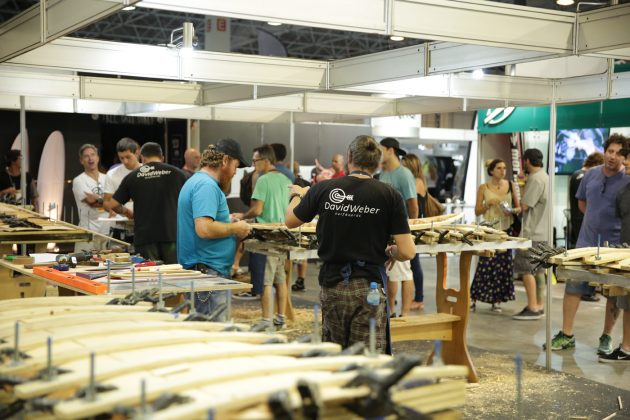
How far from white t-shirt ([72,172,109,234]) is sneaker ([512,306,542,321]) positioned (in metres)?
4.56

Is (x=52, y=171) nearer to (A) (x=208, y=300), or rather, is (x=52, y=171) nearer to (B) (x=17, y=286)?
(B) (x=17, y=286)

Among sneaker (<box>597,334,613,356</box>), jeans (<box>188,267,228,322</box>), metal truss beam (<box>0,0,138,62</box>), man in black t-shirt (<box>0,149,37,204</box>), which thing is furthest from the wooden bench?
man in black t-shirt (<box>0,149,37,204</box>)

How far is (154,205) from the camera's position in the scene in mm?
6559

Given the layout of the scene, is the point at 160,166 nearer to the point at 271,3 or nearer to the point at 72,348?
the point at 271,3

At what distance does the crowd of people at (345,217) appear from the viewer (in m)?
4.48

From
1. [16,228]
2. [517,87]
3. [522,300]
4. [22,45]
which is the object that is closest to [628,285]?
[517,87]

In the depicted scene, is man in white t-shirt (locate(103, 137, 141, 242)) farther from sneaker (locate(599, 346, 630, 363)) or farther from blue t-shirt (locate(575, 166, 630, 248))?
sneaker (locate(599, 346, 630, 363))

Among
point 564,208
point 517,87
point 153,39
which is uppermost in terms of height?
point 153,39

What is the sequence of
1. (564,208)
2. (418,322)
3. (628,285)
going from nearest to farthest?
(628,285)
(418,322)
(564,208)

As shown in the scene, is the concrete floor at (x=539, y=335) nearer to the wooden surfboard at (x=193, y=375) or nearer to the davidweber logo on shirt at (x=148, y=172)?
the davidweber logo on shirt at (x=148, y=172)

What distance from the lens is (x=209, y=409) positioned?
1.95 meters

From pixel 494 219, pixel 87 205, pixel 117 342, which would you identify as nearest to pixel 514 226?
pixel 494 219

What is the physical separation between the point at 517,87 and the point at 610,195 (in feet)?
4.05

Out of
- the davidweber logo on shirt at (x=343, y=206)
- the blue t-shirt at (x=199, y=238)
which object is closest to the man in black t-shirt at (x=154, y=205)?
the blue t-shirt at (x=199, y=238)
